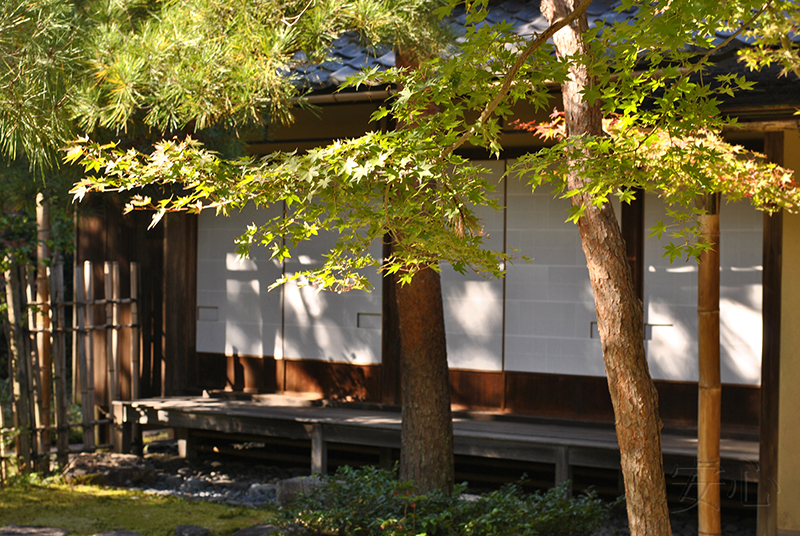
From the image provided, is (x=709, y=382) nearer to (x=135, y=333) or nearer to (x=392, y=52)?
(x=392, y=52)

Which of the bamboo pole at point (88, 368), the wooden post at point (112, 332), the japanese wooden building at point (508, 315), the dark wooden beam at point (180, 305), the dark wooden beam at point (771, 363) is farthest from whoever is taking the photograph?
the dark wooden beam at point (180, 305)

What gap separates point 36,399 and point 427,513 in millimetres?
3919

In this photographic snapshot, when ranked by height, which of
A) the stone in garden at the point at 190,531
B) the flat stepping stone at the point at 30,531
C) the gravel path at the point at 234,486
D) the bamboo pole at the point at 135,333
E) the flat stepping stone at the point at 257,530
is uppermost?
the bamboo pole at the point at 135,333

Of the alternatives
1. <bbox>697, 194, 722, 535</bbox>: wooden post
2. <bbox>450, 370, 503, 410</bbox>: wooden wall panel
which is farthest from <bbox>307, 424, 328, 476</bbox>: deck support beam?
<bbox>697, 194, 722, 535</bbox>: wooden post

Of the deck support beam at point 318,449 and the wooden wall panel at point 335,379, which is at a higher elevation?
the wooden wall panel at point 335,379

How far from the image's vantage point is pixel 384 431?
6383 mm

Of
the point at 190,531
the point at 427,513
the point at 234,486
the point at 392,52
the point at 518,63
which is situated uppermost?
the point at 392,52

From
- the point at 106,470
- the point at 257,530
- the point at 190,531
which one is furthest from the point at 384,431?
the point at 106,470

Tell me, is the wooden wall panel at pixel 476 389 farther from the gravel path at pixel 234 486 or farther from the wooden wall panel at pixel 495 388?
the gravel path at pixel 234 486

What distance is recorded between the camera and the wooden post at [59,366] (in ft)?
21.8

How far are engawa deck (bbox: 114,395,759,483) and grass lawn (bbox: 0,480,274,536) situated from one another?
3.04 ft

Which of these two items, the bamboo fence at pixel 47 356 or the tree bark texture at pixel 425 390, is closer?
the tree bark texture at pixel 425 390

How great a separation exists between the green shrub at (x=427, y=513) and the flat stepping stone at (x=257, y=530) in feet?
1.37

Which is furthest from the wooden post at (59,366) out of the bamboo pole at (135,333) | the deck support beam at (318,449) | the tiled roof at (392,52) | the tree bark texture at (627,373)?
the tree bark texture at (627,373)
